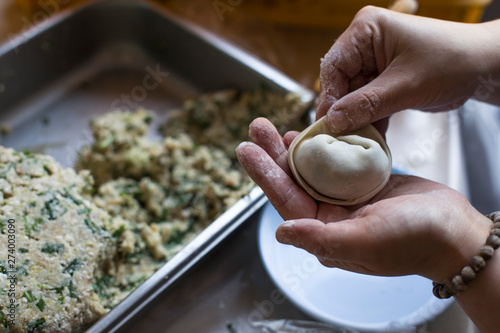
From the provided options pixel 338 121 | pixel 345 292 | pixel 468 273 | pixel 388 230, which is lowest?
pixel 345 292

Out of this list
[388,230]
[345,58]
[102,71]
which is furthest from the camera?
[102,71]

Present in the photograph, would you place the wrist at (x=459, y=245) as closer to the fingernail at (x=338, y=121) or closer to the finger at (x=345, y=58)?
the fingernail at (x=338, y=121)

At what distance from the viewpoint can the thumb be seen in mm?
1152

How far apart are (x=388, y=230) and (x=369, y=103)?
366 mm

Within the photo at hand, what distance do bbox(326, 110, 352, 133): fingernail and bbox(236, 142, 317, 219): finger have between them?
19 cm

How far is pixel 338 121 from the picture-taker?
1179 millimetres

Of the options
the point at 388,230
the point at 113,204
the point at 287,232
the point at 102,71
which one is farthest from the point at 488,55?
the point at 102,71

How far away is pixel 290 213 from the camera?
115cm

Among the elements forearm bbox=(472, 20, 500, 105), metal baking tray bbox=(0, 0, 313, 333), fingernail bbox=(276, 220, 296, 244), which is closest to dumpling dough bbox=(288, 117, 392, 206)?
fingernail bbox=(276, 220, 296, 244)

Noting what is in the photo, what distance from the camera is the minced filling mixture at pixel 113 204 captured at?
3.96 ft

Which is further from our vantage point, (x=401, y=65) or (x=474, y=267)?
(x=401, y=65)

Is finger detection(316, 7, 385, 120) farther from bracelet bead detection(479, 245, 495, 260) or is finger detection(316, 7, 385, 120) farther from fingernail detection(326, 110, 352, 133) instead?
bracelet bead detection(479, 245, 495, 260)

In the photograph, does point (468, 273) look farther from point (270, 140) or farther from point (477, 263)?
point (270, 140)

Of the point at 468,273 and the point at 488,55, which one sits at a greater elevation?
the point at 488,55
